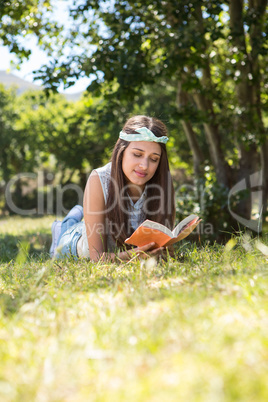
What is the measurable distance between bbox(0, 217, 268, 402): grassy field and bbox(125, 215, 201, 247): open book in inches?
23.6

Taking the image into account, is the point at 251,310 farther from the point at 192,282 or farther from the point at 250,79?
the point at 250,79

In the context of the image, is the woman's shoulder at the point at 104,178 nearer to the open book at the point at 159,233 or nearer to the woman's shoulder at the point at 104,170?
the woman's shoulder at the point at 104,170

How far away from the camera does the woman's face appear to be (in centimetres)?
412

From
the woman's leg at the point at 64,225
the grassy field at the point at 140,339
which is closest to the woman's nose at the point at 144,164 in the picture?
the grassy field at the point at 140,339

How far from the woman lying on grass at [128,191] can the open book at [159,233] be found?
59cm

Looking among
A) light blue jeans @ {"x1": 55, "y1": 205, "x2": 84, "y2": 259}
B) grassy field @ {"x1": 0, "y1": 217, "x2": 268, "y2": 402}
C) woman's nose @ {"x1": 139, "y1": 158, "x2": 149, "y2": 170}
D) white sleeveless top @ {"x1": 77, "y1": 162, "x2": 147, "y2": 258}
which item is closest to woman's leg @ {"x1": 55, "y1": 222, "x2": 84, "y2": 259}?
light blue jeans @ {"x1": 55, "y1": 205, "x2": 84, "y2": 259}

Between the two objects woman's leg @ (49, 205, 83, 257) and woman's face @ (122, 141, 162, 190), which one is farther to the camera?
woman's leg @ (49, 205, 83, 257)

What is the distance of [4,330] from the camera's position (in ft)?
6.20

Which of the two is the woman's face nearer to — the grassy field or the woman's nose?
the woman's nose

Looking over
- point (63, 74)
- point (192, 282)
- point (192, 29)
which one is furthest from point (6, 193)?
point (192, 282)

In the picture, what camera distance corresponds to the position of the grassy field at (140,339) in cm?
136

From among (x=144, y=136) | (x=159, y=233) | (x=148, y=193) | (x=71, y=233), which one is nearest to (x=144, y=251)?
(x=159, y=233)

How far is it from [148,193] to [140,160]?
53 cm

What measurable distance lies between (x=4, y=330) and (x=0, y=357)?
279 millimetres
